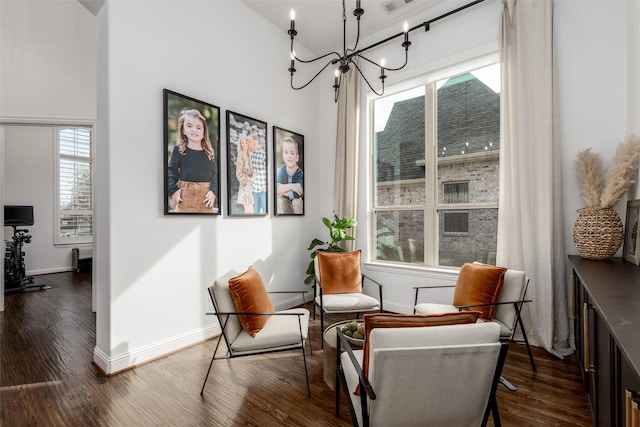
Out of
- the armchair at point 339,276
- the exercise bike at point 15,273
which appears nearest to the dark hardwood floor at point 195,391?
the armchair at point 339,276

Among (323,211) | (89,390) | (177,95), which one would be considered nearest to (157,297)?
(89,390)

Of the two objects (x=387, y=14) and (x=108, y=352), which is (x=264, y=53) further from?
(x=108, y=352)

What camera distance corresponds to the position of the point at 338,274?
11.6 ft

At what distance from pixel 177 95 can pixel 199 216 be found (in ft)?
3.93

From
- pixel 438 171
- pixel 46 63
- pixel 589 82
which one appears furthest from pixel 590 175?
pixel 46 63

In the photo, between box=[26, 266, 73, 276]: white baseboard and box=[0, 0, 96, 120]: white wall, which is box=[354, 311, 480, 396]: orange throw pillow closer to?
box=[0, 0, 96, 120]: white wall

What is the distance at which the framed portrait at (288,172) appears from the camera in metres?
4.19

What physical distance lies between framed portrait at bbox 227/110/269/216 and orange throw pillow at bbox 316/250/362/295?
1057 mm

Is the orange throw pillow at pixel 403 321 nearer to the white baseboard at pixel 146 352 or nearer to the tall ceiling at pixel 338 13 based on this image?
the white baseboard at pixel 146 352

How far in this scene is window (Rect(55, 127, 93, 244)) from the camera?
7371 mm

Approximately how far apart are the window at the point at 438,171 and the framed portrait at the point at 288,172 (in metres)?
1.07

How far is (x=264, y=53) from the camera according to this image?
405 centimetres

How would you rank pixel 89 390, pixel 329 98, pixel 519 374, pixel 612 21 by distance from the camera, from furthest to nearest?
1. pixel 329 98
2. pixel 612 21
3. pixel 519 374
4. pixel 89 390

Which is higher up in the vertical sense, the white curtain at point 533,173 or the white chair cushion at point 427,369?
the white curtain at point 533,173
